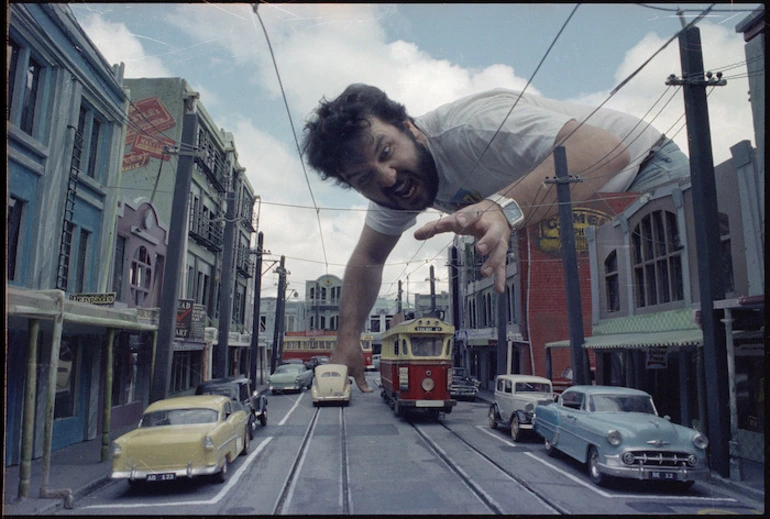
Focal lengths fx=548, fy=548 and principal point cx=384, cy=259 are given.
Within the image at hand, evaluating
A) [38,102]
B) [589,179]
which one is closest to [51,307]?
[38,102]

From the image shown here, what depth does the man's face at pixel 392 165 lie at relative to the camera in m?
8.47

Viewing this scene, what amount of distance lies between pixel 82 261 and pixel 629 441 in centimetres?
1272

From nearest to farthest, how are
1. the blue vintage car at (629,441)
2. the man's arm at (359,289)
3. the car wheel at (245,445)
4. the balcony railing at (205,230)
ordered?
the blue vintage car at (629,441)
the man's arm at (359,289)
the car wheel at (245,445)
the balcony railing at (205,230)

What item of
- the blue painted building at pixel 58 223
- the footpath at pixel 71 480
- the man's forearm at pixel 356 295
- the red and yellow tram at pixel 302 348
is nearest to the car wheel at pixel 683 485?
the footpath at pixel 71 480

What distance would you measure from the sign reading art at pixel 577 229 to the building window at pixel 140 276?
39.0 feet

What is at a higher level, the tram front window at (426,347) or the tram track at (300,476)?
the tram front window at (426,347)

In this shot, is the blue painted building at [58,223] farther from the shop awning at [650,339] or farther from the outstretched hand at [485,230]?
the shop awning at [650,339]

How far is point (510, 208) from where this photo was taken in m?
8.02

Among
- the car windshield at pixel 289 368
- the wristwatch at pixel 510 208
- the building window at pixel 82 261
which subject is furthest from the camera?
the car windshield at pixel 289 368

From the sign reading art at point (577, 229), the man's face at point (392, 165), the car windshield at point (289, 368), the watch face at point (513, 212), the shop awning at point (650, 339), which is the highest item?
the sign reading art at point (577, 229)

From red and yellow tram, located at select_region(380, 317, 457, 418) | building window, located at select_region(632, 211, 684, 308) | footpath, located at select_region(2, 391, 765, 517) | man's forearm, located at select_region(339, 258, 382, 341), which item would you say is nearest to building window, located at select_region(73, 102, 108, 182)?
footpath, located at select_region(2, 391, 765, 517)

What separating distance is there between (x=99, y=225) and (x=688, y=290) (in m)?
15.4

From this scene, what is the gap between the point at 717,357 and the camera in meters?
10.6

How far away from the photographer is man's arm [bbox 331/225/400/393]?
10133mm
